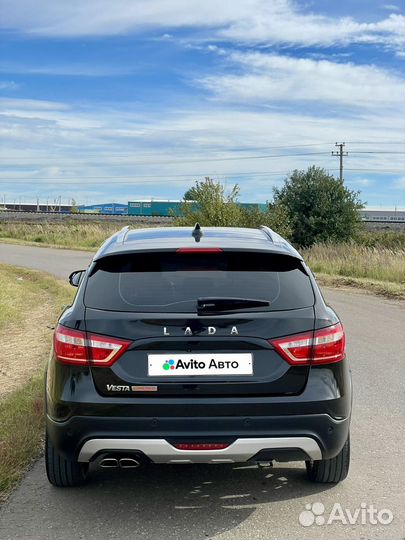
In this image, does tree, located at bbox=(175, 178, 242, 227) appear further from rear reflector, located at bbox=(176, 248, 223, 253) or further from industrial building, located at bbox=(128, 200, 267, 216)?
industrial building, located at bbox=(128, 200, 267, 216)

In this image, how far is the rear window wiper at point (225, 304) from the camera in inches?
145

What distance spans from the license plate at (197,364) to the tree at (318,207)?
31070mm

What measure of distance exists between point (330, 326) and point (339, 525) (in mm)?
1150

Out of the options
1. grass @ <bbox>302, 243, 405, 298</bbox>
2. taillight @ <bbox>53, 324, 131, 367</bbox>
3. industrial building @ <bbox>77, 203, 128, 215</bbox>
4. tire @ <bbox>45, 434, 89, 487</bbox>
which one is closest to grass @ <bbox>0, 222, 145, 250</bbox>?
grass @ <bbox>302, 243, 405, 298</bbox>

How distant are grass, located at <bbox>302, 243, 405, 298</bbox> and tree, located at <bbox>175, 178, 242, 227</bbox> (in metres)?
3.32

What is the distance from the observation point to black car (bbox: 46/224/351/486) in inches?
140

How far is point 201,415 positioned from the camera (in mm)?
3574

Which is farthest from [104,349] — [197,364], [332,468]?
[332,468]

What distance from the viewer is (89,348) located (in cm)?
363

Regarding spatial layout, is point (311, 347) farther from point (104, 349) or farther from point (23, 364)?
point (23, 364)

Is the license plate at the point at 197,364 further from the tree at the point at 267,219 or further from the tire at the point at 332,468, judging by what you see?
the tree at the point at 267,219

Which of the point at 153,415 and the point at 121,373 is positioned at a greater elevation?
the point at 121,373

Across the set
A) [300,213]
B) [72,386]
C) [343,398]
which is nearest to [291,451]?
[343,398]

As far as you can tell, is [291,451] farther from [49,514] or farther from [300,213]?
[300,213]
